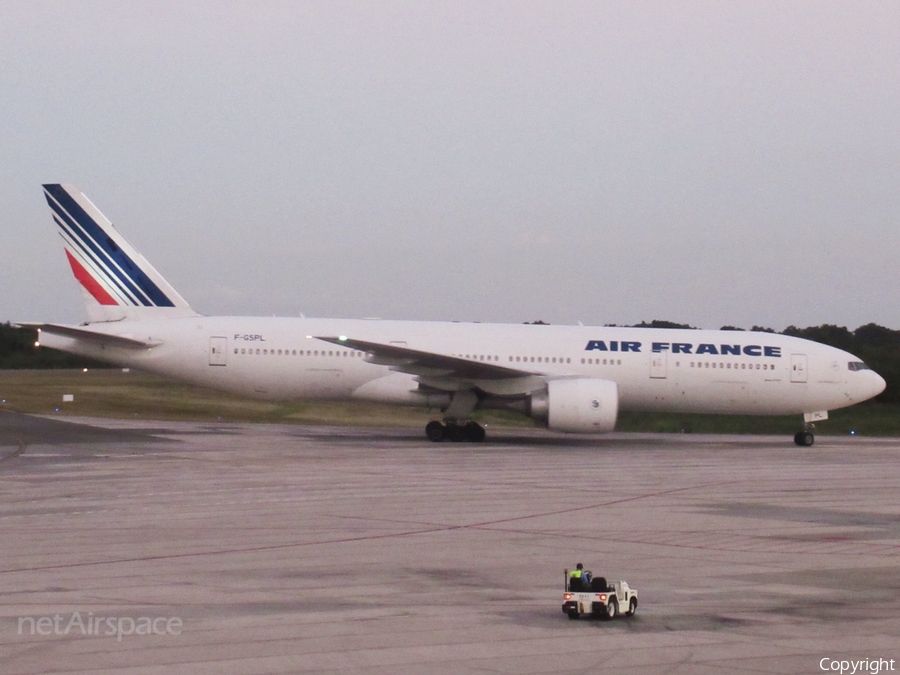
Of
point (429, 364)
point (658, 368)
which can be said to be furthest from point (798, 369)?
point (429, 364)

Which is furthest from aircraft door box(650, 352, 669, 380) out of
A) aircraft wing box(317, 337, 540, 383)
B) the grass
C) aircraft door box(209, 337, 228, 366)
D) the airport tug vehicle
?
the airport tug vehicle

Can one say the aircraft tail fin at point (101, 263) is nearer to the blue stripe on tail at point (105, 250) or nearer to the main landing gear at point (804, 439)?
the blue stripe on tail at point (105, 250)

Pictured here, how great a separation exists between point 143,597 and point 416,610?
2125 mm

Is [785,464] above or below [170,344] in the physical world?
below

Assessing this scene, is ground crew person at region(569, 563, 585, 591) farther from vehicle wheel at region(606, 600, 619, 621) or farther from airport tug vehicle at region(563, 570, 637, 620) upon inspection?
vehicle wheel at region(606, 600, 619, 621)

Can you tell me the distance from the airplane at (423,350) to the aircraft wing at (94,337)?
0.04 m

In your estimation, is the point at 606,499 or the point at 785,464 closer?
the point at 606,499

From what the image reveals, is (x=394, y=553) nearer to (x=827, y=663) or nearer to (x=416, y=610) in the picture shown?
(x=416, y=610)

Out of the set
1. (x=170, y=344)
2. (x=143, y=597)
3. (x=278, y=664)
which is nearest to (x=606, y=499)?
(x=143, y=597)

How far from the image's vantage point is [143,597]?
7684 millimetres

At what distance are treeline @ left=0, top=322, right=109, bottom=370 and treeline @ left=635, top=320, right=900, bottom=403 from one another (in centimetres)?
4016

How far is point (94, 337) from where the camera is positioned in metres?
24.4

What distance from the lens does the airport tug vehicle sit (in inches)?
281

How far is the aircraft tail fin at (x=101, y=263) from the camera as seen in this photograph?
1015 inches
